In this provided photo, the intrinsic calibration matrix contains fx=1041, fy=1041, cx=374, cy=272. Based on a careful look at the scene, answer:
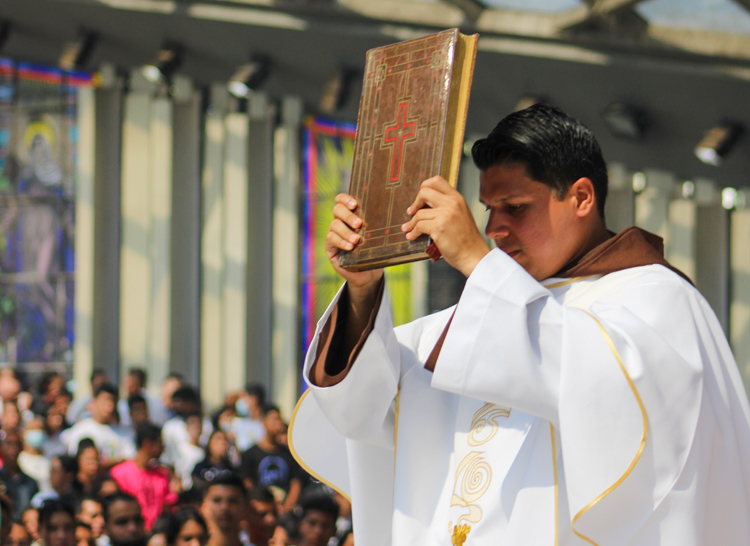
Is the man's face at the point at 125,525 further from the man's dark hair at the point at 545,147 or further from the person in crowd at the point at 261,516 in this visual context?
the man's dark hair at the point at 545,147

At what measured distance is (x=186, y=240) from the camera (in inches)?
476

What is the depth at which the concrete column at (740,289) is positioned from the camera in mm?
9750

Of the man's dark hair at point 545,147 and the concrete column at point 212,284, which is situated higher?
the man's dark hair at point 545,147

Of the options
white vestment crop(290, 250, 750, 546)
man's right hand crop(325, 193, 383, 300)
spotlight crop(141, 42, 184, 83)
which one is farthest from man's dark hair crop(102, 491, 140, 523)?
spotlight crop(141, 42, 184, 83)

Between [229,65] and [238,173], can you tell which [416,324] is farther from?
[238,173]

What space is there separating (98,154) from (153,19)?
8.49ft

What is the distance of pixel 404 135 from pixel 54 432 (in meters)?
6.14

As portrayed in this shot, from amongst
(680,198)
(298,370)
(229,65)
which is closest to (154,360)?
(298,370)

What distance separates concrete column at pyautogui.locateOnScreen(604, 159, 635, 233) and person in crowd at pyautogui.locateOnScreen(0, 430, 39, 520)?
19.4 ft

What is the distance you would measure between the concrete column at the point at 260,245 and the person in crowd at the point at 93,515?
22.5ft

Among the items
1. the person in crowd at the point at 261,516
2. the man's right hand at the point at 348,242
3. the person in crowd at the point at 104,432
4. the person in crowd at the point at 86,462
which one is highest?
the man's right hand at the point at 348,242

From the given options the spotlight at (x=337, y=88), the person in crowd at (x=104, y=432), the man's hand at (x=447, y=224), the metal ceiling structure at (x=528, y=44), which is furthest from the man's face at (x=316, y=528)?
the spotlight at (x=337, y=88)

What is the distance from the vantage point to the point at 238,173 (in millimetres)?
12016

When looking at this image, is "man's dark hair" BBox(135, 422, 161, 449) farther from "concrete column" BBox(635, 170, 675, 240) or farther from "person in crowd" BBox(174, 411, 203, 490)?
"concrete column" BBox(635, 170, 675, 240)
